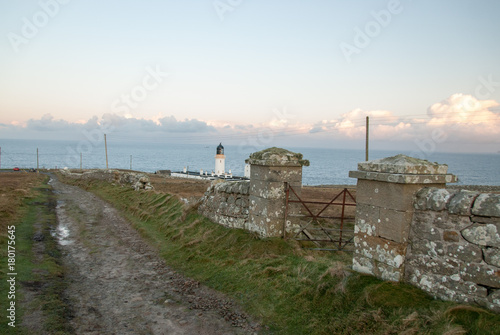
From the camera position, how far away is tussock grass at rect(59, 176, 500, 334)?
422cm

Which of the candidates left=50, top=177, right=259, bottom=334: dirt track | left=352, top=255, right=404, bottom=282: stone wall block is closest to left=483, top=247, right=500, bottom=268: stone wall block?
left=352, top=255, right=404, bottom=282: stone wall block

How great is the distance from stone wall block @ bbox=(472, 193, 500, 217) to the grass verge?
607cm

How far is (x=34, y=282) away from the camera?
266 inches

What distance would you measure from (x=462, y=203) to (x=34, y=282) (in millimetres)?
7860

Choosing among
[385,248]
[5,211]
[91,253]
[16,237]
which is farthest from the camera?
[5,211]

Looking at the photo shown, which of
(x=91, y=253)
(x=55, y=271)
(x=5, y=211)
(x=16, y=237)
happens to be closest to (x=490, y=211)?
(x=55, y=271)

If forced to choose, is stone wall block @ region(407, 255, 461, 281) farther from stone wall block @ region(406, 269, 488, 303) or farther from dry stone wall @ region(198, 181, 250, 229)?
dry stone wall @ region(198, 181, 250, 229)

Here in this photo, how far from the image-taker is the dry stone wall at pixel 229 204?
981cm

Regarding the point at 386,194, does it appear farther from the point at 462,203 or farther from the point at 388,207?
the point at 462,203

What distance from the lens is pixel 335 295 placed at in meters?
5.37

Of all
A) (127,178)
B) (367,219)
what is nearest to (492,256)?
(367,219)

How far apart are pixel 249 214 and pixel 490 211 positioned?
614 centimetres

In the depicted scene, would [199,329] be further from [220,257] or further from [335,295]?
[220,257]

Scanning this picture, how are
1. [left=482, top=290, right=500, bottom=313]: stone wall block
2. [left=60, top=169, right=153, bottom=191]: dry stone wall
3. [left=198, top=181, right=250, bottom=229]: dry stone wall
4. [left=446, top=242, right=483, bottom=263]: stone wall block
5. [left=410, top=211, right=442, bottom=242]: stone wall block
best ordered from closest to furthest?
1. [left=482, top=290, right=500, bottom=313]: stone wall block
2. [left=446, top=242, right=483, bottom=263]: stone wall block
3. [left=410, top=211, right=442, bottom=242]: stone wall block
4. [left=198, top=181, right=250, bottom=229]: dry stone wall
5. [left=60, top=169, right=153, bottom=191]: dry stone wall
